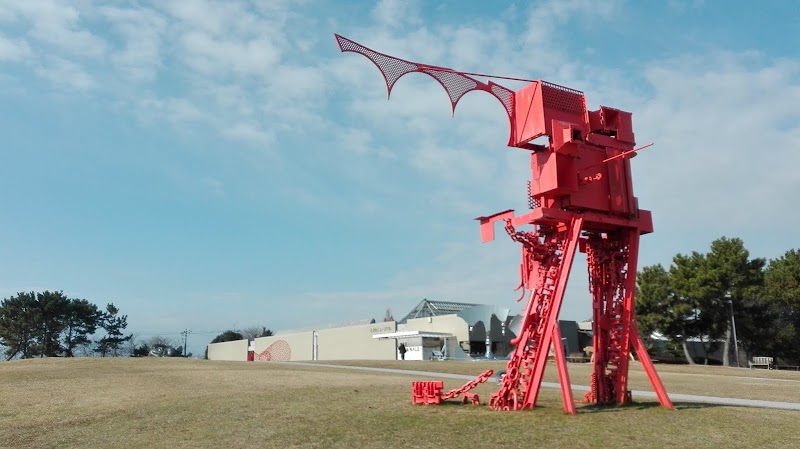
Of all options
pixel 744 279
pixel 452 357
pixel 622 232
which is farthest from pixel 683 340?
pixel 622 232

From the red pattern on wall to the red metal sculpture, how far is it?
67556 millimetres

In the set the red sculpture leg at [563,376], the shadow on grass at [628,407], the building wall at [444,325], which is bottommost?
the shadow on grass at [628,407]

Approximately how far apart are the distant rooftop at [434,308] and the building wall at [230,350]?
30.2 m

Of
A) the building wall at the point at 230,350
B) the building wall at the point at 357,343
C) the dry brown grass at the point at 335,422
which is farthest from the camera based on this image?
the building wall at the point at 230,350

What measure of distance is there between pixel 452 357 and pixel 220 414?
46222 mm

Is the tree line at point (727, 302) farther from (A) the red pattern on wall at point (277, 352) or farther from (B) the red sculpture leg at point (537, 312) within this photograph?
(B) the red sculpture leg at point (537, 312)

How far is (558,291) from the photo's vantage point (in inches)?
552

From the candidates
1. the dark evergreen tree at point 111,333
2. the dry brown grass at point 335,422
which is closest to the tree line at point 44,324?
the dark evergreen tree at point 111,333

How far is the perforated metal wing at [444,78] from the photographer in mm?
15297

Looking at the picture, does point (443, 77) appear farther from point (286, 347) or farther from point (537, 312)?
point (286, 347)

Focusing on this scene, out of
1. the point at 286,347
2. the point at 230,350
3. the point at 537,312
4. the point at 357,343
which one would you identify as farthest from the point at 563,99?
the point at 230,350

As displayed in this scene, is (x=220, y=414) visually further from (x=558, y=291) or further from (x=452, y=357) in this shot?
(x=452, y=357)

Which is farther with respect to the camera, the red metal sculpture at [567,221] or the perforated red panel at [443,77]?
the perforated red panel at [443,77]

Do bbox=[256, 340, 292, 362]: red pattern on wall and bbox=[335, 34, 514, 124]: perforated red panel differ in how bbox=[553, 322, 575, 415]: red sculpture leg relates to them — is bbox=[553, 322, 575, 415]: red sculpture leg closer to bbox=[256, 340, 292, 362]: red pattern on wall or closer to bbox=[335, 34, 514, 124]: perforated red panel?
bbox=[335, 34, 514, 124]: perforated red panel
